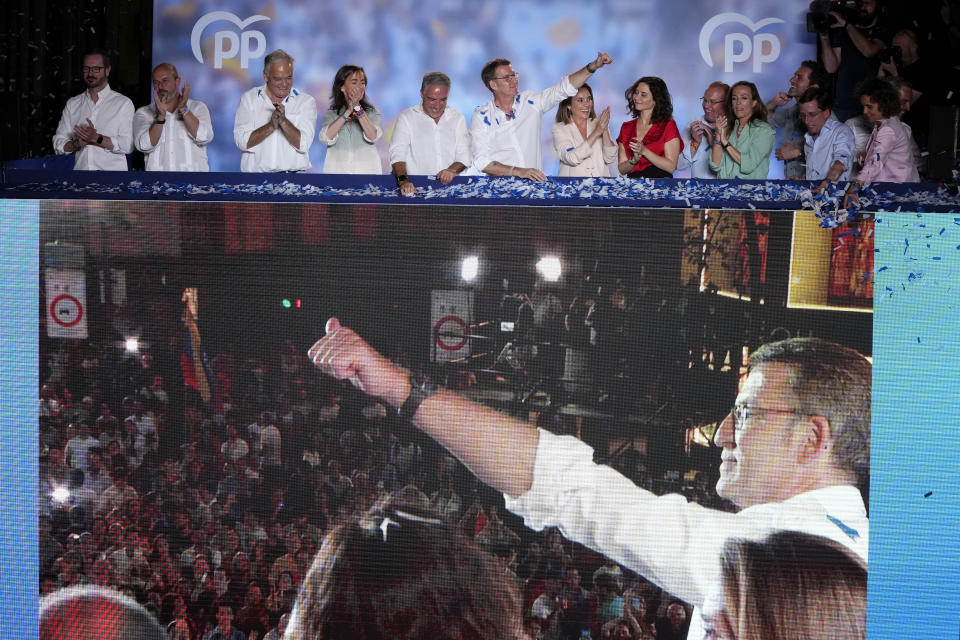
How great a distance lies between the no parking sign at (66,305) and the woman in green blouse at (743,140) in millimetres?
2922

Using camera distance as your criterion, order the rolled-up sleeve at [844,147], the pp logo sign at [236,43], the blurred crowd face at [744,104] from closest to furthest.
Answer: the rolled-up sleeve at [844,147]
the blurred crowd face at [744,104]
the pp logo sign at [236,43]

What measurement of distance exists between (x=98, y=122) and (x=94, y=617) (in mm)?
2490

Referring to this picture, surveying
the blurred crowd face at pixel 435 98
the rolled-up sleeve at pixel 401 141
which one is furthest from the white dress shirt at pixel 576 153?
the rolled-up sleeve at pixel 401 141

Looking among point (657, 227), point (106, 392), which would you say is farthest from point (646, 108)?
point (106, 392)

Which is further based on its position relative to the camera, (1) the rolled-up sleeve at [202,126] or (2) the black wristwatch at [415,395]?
(1) the rolled-up sleeve at [202,126]

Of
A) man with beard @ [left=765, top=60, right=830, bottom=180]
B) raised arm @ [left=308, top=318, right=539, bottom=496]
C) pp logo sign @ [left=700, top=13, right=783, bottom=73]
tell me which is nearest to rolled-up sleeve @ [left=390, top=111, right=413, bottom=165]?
raised arm @ [left=308, top=318, right=539, bottom=496]

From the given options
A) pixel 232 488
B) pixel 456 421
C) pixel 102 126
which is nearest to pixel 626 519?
pixel 456 421

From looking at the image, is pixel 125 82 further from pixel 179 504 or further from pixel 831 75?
pixel 831 75

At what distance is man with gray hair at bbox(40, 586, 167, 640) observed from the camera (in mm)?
3838

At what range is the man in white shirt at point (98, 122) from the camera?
479 cm

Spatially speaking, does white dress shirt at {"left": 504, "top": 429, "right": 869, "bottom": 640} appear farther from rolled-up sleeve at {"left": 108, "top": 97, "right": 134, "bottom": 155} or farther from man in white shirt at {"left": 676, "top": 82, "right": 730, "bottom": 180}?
rolled-up sleeve at {"left": 108, "top": 97, "right": 134, "bottom": 155}

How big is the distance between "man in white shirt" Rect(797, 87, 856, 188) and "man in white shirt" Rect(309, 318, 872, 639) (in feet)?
3.33

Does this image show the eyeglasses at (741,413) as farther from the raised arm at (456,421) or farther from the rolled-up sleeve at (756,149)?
the rolled-up sleeve at (756,149)

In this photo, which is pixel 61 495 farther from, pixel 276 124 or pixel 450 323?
pixel 276 124
